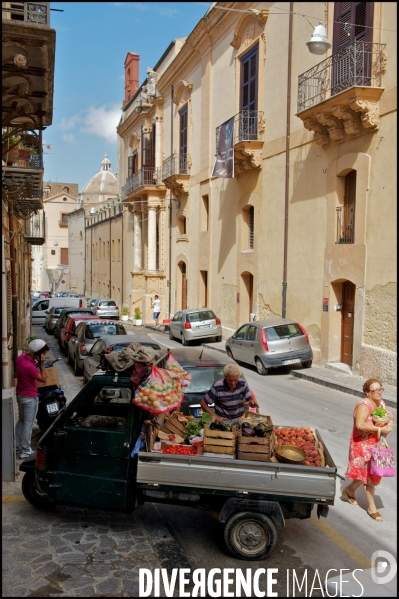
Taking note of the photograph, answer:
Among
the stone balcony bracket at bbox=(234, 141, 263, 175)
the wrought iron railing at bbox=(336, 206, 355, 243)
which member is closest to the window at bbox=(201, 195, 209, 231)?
the stone balcony bracket at bbox=(234, 141, 263, 175)

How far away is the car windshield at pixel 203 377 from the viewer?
29.1 ft

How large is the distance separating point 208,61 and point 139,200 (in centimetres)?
1420

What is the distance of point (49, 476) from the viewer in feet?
19.4

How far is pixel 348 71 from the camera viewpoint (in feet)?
49.3

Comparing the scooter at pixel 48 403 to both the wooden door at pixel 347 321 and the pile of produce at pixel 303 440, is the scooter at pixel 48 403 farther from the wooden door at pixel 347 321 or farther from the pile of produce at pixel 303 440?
the wooden door at pixel 347 321

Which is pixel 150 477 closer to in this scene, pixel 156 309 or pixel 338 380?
pixel 338 380

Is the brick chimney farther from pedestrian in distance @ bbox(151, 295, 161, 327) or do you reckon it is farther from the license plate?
the license plate

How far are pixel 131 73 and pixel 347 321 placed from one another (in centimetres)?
4073

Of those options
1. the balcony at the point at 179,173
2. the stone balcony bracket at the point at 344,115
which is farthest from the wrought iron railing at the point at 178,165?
the stone balcony bracket at the point at 344,115

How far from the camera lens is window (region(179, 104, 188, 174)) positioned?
1227 inches

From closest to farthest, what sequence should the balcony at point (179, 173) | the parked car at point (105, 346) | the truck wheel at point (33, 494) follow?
the truck wheel at point (33, 494) → the parked car at point (105, 346) → the balcony at point (179, 173)

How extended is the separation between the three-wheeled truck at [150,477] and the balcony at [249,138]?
56.2 feet

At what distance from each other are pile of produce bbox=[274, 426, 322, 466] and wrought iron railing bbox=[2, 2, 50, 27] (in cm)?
612

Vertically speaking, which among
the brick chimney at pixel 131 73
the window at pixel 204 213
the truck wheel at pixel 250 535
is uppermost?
the brick chimney at pixel 131 73
